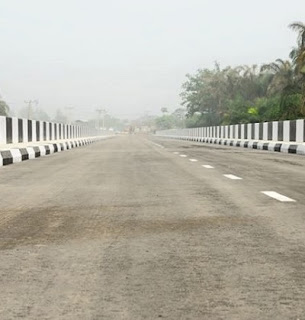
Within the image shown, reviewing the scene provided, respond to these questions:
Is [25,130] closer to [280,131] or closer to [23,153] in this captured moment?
[23,153]

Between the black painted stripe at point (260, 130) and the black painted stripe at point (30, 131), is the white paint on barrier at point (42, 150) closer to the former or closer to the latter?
the black painted stripe at point (30, 131)

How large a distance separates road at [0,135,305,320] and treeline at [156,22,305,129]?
29.1 metres

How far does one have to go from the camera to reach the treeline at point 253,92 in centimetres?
4588

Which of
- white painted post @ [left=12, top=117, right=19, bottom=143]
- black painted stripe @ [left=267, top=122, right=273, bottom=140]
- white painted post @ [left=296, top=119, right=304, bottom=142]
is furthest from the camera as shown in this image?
black painted stripe @ [left=267, top=122, right=273, bottom=140]

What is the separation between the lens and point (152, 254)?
4629 millimetres

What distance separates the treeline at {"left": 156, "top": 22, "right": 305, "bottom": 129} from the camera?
151ft

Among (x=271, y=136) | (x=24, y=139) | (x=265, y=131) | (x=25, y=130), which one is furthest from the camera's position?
(x=265, y=131)

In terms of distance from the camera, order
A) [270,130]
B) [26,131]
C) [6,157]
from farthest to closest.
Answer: [270,130]
[26,131]
[6,157]

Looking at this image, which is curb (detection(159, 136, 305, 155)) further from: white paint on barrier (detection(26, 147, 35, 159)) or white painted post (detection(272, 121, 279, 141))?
white paint on barrier (detection(26, 147, 35, 159))

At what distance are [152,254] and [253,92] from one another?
255ft

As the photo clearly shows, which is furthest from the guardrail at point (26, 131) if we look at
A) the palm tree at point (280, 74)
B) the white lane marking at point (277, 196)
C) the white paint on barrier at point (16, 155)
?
the palm tree at point (280, 74)

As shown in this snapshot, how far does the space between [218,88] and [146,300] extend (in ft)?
319

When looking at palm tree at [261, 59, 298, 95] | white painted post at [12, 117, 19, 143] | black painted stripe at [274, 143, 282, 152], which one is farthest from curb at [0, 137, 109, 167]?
palm tree at [261, 59, 298, 95]

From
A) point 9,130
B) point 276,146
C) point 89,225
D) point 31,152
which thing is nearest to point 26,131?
point 9,130
